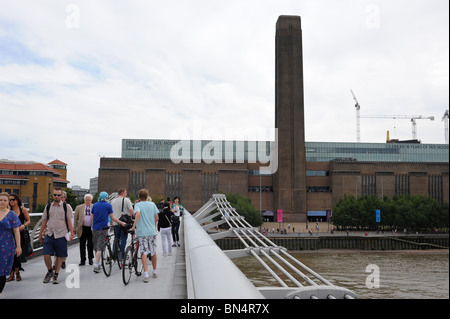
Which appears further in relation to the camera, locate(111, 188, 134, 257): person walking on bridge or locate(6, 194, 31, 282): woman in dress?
locate(111, 188, 134, 257): person walking on bridge

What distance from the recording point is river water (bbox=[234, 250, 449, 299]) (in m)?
25.6

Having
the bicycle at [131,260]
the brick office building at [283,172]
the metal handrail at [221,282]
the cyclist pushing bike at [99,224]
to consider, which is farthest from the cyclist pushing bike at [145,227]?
the brick office building at [283,172]

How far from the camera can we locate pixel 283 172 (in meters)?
71.4

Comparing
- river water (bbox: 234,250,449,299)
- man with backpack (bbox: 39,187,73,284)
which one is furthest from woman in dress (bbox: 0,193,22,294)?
river water (bbox: 234,250,449,299)

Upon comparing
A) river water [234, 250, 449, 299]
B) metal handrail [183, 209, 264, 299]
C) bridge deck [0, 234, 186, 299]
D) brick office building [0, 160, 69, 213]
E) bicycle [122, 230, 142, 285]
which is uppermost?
brick office building [0, 160, 69, 213]

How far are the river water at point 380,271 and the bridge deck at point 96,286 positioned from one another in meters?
14.9

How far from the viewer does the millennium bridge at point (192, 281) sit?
2.64 m

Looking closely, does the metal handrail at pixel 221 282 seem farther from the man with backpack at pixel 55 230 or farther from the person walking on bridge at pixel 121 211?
the person walking on bridge at pixel 121 211

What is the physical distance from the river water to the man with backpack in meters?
16.1

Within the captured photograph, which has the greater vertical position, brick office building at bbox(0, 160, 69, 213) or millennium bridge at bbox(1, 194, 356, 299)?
brick office building at bbox(0, 160, 69, 213)

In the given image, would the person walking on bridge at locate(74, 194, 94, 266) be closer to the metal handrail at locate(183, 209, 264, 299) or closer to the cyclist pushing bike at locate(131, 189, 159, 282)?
the cyclist pushing bike at locate(131, 189, 159, 282)

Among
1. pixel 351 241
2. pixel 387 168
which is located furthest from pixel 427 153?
pixel 351 241
